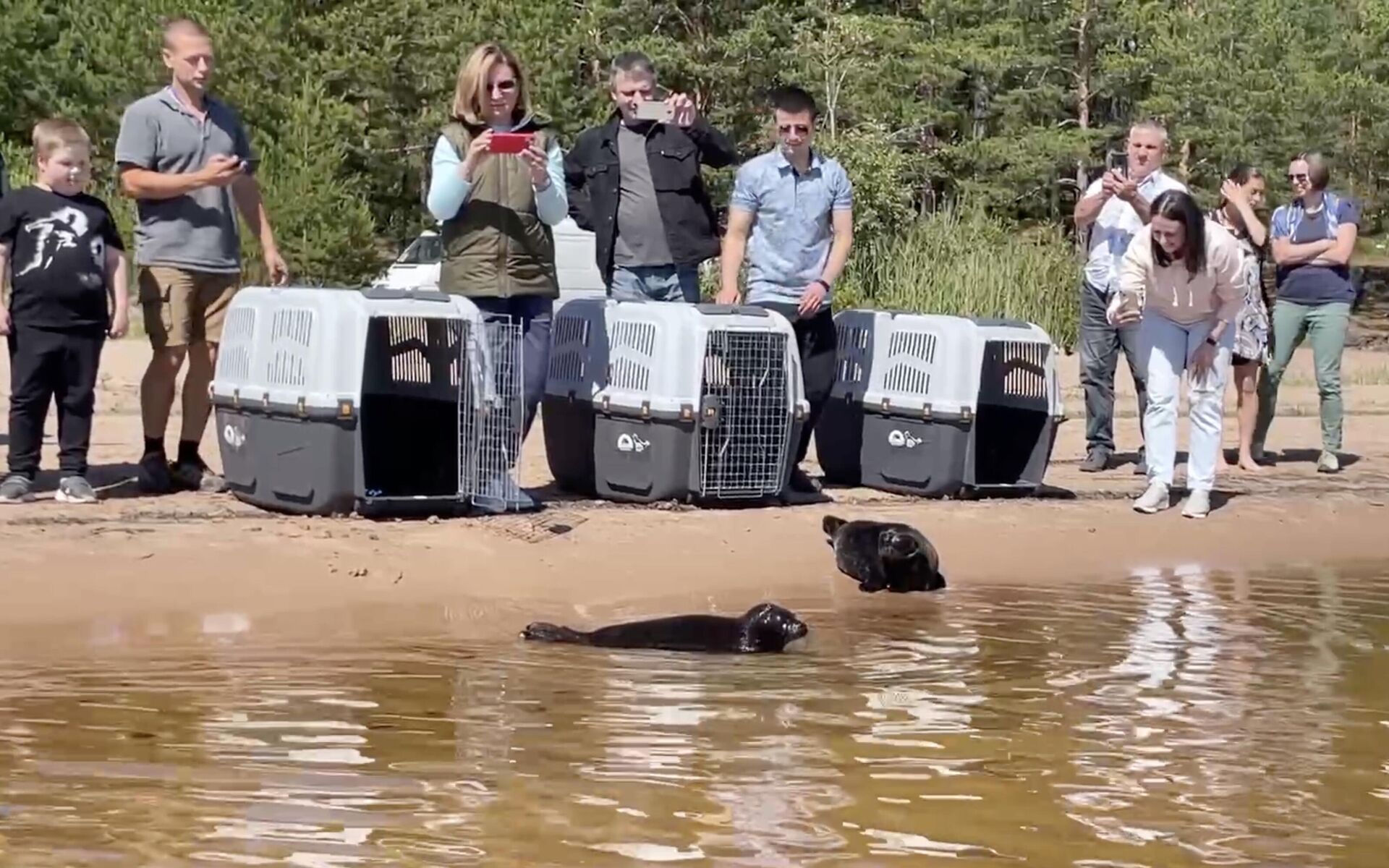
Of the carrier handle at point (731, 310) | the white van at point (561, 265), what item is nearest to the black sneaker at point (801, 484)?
the carrier handle at point (731, 310)

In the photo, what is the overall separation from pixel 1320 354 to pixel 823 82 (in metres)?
25.5

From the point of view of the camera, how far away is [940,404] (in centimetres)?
923

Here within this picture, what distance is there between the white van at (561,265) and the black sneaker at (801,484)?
11836mm

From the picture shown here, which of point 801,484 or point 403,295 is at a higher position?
point 403,295

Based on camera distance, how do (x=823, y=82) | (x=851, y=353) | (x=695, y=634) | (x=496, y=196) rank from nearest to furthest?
(x=695, y=634), (x=496, y=196), (x=851, y=353), (x=823, y=82)

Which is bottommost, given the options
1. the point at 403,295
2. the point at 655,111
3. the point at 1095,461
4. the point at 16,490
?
the point at 16,490

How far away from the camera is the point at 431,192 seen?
812 cm

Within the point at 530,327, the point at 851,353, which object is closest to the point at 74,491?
the point at 530,327

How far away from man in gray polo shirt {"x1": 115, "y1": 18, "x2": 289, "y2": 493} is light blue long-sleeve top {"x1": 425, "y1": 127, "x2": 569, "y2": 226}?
807 mm

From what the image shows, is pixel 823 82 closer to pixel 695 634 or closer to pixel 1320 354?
pixel 1320 354

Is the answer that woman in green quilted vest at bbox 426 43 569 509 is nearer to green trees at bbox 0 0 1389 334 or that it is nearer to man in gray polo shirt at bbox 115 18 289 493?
man in gray polo shirt at bbox 115 18 289 493

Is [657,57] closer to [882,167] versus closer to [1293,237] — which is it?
[882,167]

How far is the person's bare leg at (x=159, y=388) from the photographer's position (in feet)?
27.8

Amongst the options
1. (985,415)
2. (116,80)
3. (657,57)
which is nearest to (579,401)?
(985,415)
